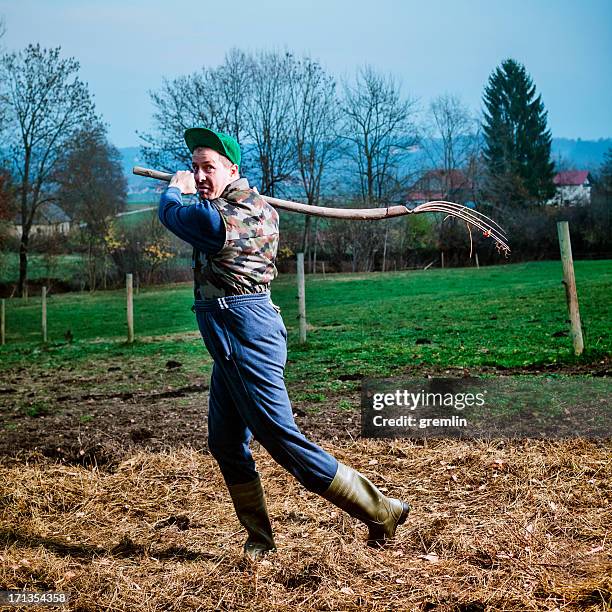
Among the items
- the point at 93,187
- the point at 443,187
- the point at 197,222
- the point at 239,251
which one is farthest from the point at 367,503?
the point at 93,187

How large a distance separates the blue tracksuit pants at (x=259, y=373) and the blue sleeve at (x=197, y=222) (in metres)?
0.21

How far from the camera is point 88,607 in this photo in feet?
8.55

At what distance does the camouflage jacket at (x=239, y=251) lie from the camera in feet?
8.49

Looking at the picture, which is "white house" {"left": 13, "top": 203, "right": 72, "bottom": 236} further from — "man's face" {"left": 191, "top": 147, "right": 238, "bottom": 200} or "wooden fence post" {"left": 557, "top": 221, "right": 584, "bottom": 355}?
"man's face" {"left": 191, "top": 147, "right": 238, "bottom": 200}

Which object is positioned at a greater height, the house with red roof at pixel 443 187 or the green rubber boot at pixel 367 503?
the house with red roof at pixel 443 187

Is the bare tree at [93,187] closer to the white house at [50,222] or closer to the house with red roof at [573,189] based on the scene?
the white house at [50,222]

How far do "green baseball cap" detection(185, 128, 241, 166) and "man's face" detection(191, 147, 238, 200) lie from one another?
0.02 meters

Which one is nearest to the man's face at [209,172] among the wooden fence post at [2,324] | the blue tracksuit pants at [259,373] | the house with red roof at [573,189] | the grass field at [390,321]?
the blue tracksuit pants at [259,373]

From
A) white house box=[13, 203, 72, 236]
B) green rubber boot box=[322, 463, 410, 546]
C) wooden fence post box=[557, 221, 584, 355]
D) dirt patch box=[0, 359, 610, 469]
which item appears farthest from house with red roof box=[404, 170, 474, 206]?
green rubber boot box=[322, 463, 410, 546]

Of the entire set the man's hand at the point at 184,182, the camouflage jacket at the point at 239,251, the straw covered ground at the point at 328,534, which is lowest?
the straw covered ground at the point at 328,534

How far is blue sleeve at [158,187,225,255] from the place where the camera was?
253cm

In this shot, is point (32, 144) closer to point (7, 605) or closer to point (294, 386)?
point (294, 386)

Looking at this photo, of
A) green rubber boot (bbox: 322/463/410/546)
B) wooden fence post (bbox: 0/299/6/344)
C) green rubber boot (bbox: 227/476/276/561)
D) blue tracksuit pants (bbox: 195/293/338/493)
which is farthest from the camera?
wooden fence post (bbox: 0/299/6/344)

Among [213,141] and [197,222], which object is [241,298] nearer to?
[197,222]
